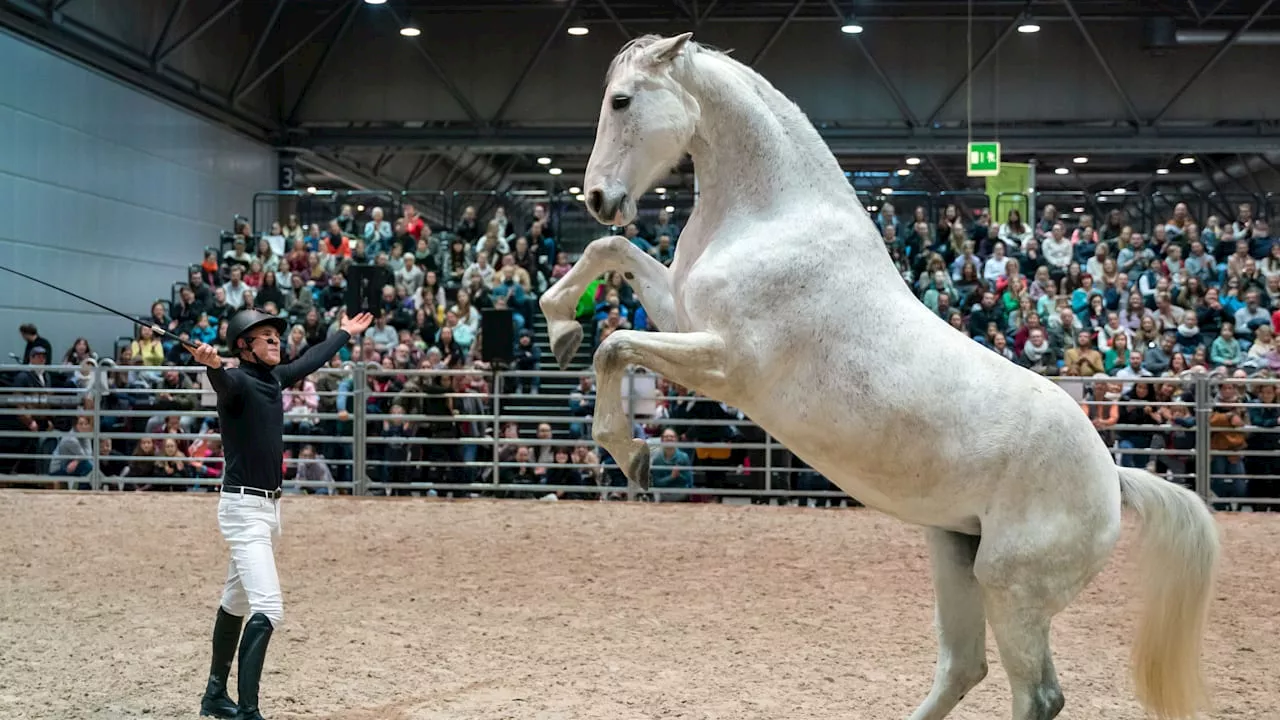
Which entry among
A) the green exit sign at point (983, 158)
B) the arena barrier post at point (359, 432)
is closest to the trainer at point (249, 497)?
the arena barrier post at point (359, 432)

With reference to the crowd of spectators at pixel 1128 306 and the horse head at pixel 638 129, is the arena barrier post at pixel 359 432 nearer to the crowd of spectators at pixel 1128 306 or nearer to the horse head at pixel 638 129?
the crowd of spectators at pixel 1128 306

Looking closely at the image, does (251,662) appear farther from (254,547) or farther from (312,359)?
(312,359)

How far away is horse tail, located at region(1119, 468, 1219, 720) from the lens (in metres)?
4.01

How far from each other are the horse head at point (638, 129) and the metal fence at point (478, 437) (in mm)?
7345

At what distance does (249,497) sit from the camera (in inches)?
192

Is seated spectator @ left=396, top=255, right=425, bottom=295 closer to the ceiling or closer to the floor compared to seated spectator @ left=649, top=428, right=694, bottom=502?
closer to the ceiling

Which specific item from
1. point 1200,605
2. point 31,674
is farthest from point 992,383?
point 31,674

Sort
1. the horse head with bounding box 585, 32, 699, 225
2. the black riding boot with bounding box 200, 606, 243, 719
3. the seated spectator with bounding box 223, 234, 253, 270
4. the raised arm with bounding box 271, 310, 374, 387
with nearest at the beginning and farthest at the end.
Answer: the horse head with bounding box 585, 32, 699, 225
the black riding boot with bounding box 200, 606, 243, 719
the raised arm with bounding box 271, 310, 374, 387
the seated spectator with bounding box 223, 234, 253, 270

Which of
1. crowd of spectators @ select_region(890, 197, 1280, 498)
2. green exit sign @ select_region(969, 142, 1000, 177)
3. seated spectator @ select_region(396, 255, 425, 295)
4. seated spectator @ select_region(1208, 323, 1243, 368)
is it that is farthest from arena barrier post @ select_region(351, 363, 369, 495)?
green exit sign @ select_region(969, 142, 1000, 177)

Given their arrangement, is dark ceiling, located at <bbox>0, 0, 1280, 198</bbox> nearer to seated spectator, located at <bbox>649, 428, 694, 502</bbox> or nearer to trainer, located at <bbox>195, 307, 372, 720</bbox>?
seated spectator, located at <bbox>649, 428, 694, 502</bbox>

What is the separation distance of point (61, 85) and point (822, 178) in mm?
15355

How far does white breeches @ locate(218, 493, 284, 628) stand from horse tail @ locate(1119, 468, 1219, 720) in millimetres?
3179

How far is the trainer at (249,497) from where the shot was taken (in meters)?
4.83

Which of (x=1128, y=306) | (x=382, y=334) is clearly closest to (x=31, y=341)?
(x=382, y=334)
